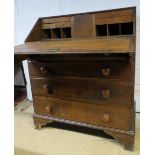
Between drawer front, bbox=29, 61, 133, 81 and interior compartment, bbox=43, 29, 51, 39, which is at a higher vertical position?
interior compartment, bbox=43, 29, 51, 39

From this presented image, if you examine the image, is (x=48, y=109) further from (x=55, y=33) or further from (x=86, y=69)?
(x=55, y=33)

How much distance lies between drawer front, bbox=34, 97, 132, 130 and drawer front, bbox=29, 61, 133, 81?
0.25 metres

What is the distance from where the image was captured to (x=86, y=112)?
5.38 feet

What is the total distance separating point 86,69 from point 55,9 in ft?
3.01

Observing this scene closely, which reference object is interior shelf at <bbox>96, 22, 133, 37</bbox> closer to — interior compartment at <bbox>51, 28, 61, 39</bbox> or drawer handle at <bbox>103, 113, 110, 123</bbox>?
interior compartment at <bbox>51, 28, 61, 39</bbox>

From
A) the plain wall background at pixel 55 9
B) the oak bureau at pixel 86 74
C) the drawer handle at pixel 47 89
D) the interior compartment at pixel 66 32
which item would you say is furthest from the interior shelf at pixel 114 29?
the drawer handle at pixel 47 89

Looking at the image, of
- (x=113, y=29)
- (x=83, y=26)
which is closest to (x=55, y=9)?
(x=83, y=26)

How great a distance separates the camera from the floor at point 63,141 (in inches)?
62.2

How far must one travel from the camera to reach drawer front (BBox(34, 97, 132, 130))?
151 centimetres

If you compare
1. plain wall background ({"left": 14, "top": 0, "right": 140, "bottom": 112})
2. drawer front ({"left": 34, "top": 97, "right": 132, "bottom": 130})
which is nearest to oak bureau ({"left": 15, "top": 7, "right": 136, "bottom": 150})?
drawer front ({"left": 34, "top": 97, "right": 132, "bottom": 130})

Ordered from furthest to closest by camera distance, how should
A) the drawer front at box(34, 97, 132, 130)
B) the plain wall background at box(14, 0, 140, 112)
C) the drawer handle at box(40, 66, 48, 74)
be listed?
1. the plain wall background at box(14, 0, 140, 112)
2. the drawer handle at box(40, 66, 48, 74)
3. the drawer front at box(34, 97, 132, 130)

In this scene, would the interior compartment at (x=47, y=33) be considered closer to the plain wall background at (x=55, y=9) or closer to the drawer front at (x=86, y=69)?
the plain wall background at (x=55, y=9)

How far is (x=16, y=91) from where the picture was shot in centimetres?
273

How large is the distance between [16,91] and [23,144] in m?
1.16
